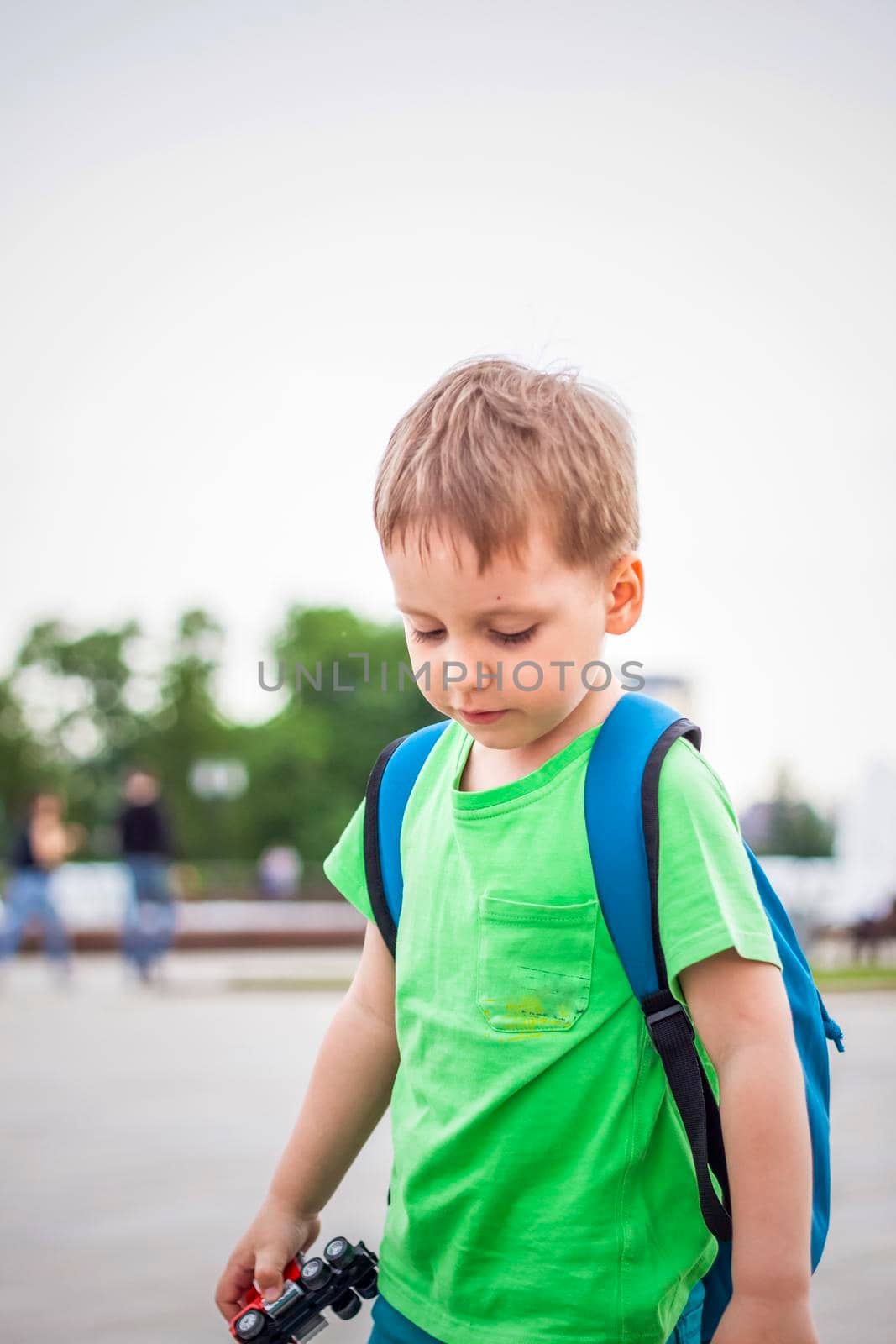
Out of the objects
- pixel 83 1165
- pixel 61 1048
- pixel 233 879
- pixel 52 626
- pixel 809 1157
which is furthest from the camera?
pixel 52 626

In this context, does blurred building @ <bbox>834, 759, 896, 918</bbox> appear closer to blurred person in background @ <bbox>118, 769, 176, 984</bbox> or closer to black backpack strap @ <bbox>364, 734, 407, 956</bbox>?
blurred person in background @ <bbox>118, 769, 176, 984</bbox>

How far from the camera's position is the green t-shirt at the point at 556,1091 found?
1520mm

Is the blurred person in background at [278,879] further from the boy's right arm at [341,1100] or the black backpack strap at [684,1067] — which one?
the black backpack strap at [684,1067]

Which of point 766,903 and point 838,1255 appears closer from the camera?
point 766,903

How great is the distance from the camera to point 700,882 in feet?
4.86

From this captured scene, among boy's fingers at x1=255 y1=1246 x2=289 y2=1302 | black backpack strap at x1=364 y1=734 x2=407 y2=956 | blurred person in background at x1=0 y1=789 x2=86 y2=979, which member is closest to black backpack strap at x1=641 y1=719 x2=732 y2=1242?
black backpack strap at x1=364 y1=734 x2=407 y2=956

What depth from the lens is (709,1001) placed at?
58.6 inches

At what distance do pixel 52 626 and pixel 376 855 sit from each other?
59609 millimetres

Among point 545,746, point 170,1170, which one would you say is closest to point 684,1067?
point 545,746

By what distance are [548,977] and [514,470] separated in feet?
1.79

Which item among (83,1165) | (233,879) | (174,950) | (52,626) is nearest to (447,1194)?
(83,1165)

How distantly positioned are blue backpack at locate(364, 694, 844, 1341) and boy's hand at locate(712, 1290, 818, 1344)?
0.10m

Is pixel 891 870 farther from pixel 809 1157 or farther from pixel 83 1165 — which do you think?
pixel 809 1157

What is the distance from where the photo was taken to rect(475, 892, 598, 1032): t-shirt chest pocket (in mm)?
1557
